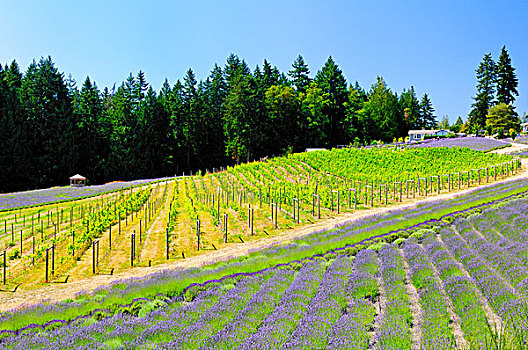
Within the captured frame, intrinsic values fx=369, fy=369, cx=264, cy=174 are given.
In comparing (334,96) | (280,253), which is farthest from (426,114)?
(280,253)

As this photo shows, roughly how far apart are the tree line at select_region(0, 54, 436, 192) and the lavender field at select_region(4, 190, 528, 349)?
53608 mm

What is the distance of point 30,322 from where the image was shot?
8.45 m

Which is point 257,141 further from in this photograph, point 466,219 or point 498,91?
point 498,91

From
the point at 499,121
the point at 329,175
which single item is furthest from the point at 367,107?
the point at 329,175

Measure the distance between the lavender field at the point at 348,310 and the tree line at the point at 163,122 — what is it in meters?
53.6

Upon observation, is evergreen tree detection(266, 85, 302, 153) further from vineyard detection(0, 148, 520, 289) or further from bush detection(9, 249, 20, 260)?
bush detection(9, 249, 20, 260)

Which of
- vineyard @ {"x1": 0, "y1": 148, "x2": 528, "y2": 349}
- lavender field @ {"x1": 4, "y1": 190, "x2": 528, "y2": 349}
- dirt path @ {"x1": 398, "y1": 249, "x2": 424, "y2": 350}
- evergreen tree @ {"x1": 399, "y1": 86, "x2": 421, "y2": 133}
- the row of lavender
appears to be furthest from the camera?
evergreen tree @ {"x1": 399, "y1": 86, "x2": 421, "y2": 133}

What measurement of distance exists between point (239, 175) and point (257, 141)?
22978 mm

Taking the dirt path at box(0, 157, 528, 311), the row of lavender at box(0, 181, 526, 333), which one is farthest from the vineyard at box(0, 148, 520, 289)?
the row of lavender at box(0, 181, 526, 333)

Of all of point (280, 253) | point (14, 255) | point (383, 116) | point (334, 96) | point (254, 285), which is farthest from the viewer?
point (383, 116)

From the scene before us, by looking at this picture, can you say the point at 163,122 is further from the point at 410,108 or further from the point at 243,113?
the point at 410,108

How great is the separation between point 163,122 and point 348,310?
224 feet

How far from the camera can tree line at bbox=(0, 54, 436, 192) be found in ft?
183

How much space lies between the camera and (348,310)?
27.1 ft
